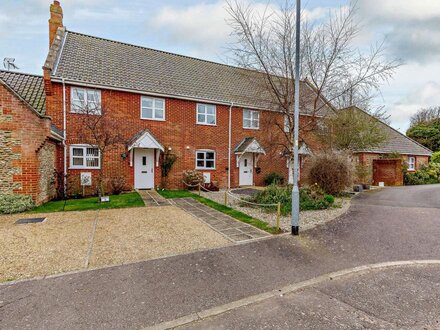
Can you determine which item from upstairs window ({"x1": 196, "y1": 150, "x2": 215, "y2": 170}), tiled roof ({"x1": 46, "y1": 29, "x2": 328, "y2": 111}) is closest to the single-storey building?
tiled roof ({"x1": 46, "y1": 29, "x2": 328, "y2": 111})

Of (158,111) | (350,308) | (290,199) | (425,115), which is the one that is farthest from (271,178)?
(425,115)

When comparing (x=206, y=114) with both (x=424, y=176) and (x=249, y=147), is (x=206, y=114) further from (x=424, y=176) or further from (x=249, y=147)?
(x=424, y=176)

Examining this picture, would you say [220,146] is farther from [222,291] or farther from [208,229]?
[222,291]

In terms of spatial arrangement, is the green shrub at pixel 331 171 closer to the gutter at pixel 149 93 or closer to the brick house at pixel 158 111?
the brick house at pixel 158 111

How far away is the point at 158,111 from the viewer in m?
16.0

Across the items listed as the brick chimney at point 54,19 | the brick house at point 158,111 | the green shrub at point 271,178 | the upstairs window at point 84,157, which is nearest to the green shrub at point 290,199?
the brick house at point 158,111

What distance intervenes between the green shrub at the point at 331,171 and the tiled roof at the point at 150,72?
4409 mm

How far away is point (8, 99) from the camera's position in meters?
9.80

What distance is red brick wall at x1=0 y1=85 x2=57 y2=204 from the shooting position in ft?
32.0

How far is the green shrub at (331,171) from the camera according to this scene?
13.7 metres

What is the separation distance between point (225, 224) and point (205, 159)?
30.6 feet

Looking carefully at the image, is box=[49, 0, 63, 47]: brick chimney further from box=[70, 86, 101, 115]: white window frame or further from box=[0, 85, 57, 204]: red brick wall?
box=[0, 85, 57, 204]: red brick wall

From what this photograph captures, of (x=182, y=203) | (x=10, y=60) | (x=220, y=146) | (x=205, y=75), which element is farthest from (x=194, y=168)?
(x=10, y=60)

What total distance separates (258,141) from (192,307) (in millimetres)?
16361
